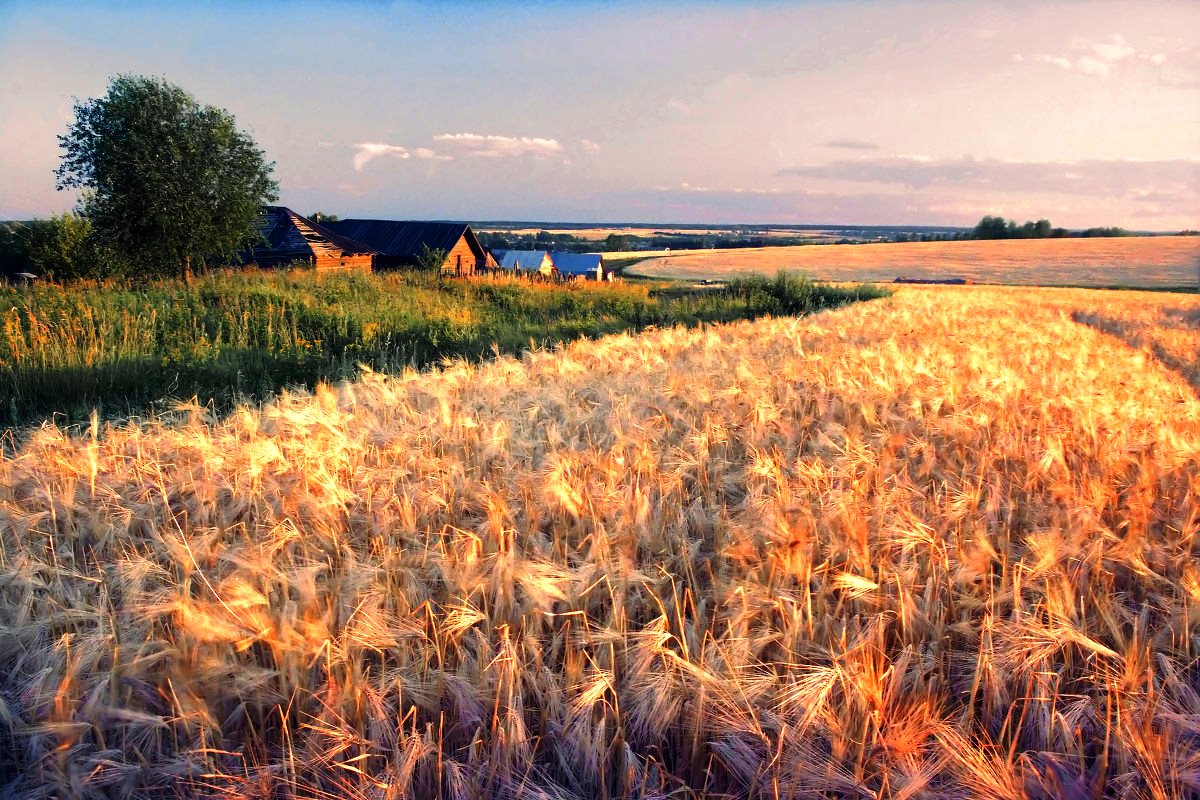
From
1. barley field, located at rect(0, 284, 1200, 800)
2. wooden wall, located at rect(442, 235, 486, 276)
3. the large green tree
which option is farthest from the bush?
barley field, located at rect(0, 284, 1200, 800)

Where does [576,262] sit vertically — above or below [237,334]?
above

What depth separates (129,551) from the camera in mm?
2396

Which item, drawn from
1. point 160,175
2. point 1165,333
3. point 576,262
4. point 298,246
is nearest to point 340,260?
point 298,246

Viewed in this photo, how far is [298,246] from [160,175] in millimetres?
9462

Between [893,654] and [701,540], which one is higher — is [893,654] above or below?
below

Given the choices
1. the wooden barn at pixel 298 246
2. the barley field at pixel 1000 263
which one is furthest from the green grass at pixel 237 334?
the barley field at pixel 1000 263

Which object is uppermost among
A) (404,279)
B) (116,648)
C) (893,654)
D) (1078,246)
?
(1078,246)

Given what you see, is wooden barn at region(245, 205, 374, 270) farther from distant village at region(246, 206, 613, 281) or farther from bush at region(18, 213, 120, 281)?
bush at region(18, 213, 120, 281)

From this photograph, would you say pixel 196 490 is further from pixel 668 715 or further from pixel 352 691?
pixel 668 715

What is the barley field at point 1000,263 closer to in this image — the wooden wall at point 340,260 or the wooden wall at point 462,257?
the wooden wall at point 462,257

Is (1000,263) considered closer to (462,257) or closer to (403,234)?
(462,257)

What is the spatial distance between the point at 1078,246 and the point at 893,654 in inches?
3280

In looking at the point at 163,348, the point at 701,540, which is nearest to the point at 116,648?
the point at 701,540

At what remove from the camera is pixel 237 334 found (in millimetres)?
9539
